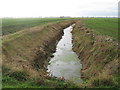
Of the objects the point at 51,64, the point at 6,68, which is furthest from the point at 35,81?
the point at 51,64

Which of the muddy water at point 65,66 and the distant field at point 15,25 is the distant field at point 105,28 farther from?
the distant field at point 15,25

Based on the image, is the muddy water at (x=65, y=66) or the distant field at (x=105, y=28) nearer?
the muddy water at (x=65, y=66)

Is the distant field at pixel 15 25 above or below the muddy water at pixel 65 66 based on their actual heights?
above

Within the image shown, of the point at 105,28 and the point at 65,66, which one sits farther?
the point at 105,28

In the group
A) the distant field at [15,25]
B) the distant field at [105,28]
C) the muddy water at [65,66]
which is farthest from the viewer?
the distant field at [15,25]

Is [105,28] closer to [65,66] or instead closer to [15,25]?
[65,66]

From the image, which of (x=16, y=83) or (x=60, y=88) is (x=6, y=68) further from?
(x=60, y=88)

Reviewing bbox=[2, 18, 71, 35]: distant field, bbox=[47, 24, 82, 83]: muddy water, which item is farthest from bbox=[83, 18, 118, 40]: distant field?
bbox=[2, 18, 71, 35]: distant field

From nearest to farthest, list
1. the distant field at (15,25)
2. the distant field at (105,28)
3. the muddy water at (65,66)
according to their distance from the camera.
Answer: the muddy water at (65,66) → the distant field at (105,28) → the distant field at (15,25)

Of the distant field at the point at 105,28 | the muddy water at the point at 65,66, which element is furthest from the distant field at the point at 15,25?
the muddy water at the point at 65,66

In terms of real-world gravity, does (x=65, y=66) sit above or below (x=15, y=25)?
below

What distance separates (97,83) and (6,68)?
23.9 ft

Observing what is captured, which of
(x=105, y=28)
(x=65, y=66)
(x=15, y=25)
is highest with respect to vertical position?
(x=15, y=25)

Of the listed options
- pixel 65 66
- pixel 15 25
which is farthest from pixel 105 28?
pixel 15 25
